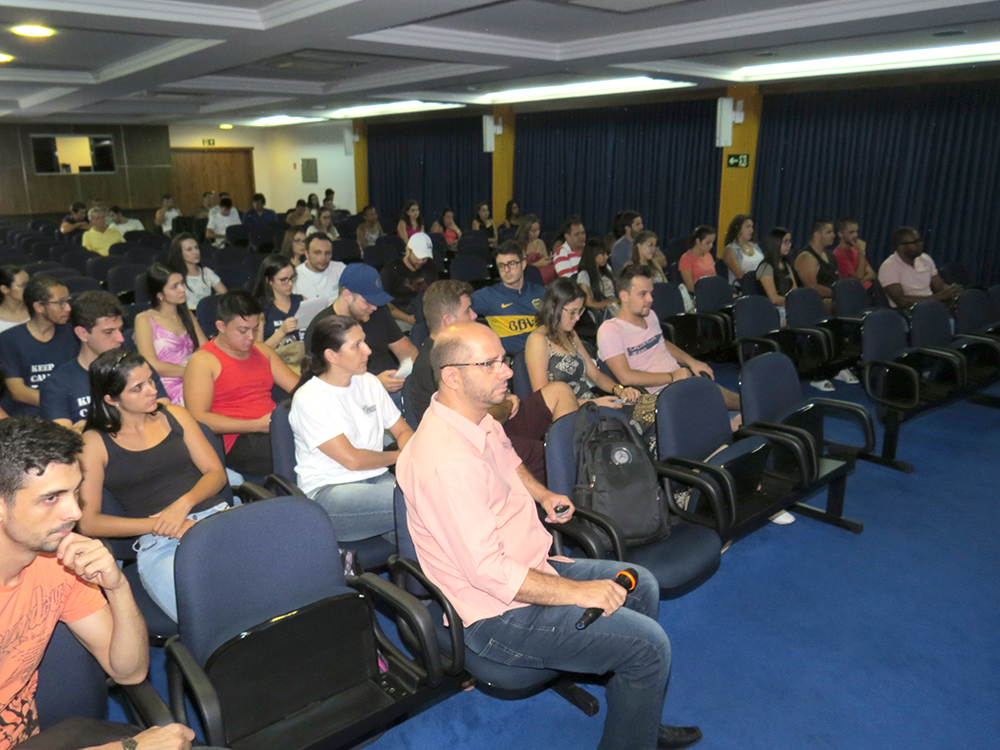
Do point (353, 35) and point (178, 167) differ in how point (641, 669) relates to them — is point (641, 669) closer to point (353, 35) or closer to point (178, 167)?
point (353, 35)

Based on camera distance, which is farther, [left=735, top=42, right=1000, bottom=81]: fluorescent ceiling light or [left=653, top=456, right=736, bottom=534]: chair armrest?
[left=735, top=42, right=1000, bottom=81]: fluorescent ceiling light

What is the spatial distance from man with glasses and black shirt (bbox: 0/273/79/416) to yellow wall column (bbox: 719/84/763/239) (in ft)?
26.8

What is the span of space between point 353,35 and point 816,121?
612 cm

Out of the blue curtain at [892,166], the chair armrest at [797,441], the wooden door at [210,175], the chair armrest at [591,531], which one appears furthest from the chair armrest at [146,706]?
the wooden door at [210,175]

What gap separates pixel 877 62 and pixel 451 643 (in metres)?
7.92

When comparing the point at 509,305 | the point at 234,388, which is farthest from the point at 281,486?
the point at 509,305

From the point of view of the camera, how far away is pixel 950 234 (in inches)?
328

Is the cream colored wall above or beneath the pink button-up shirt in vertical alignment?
above

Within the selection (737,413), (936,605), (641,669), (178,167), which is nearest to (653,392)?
(737,413)

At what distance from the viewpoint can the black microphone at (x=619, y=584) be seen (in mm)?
1966

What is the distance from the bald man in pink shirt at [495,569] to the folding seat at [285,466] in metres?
0.62

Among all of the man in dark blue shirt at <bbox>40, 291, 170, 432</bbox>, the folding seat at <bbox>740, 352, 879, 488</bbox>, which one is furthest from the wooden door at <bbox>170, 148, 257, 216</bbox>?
the folding seat at <bbox>740, 352, 879, 488</bbox>

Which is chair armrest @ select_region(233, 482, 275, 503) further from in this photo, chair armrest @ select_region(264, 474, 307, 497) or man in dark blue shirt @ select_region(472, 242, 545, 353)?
man in dark blue shirt @ select_region(472, 242, 545, 353)

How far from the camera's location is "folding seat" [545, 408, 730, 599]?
8.35 feet
